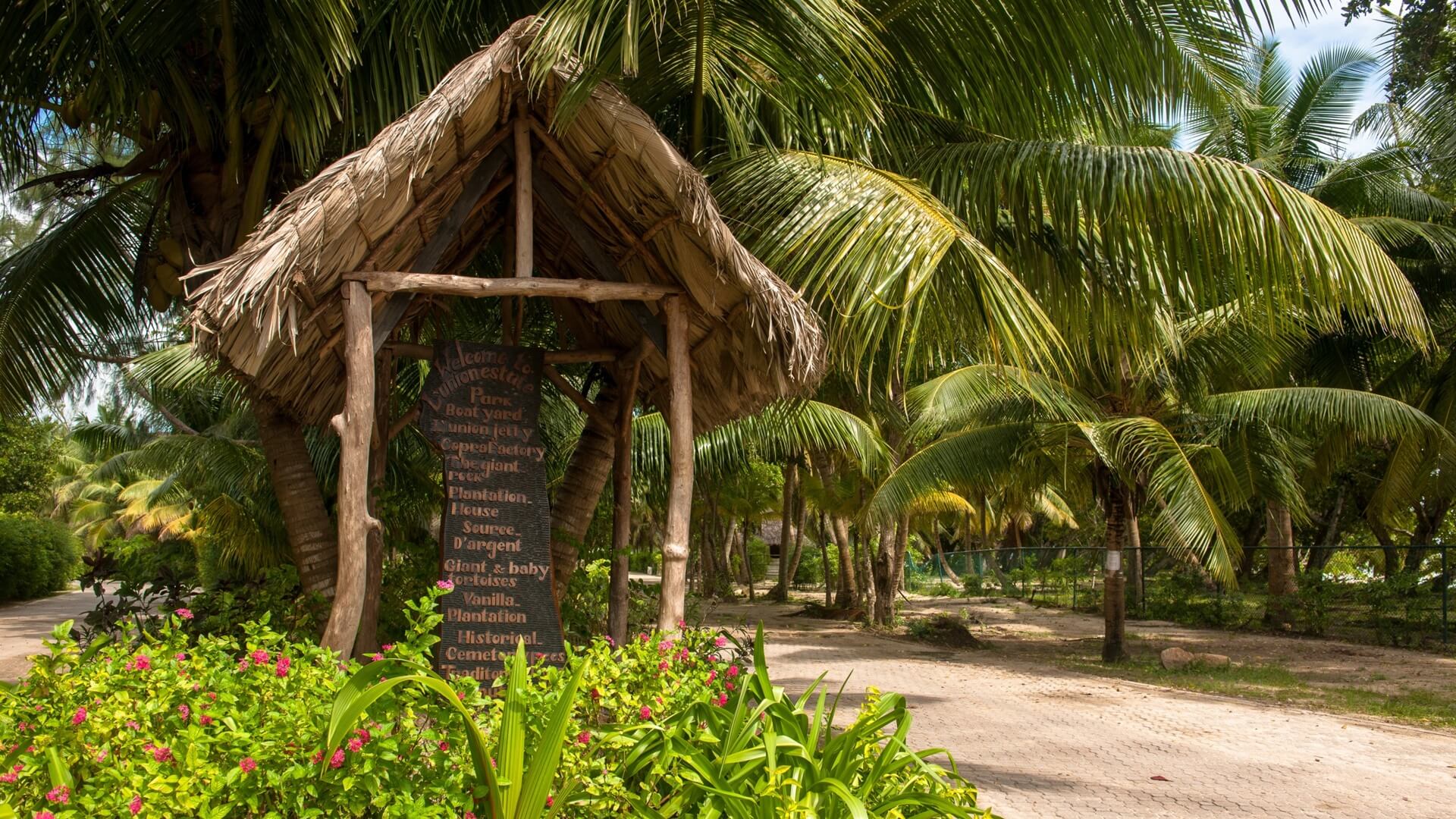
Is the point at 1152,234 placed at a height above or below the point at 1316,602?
above

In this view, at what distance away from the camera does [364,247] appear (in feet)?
15.7

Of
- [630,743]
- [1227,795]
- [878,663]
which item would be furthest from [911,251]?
[878,663]

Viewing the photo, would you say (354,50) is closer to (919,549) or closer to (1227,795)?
(1227,795)

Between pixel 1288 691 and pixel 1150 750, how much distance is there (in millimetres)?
4510

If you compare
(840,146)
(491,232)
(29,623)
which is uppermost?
(840,146)

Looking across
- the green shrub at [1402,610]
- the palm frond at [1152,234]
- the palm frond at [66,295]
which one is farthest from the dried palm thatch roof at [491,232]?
the green shrub at [1402,610]

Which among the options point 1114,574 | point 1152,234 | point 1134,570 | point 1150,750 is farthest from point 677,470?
point 1134,570

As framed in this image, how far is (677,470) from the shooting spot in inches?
195

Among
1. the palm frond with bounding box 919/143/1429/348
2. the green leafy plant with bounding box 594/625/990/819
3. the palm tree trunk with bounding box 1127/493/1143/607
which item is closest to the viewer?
the green leafy plant with bounding box 594/625/990/819

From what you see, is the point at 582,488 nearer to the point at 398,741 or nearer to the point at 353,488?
the point at 353,488

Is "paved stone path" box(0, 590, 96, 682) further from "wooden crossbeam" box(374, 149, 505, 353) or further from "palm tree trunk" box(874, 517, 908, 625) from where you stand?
"palm tree trunk" box(874, 517, 908, 625)

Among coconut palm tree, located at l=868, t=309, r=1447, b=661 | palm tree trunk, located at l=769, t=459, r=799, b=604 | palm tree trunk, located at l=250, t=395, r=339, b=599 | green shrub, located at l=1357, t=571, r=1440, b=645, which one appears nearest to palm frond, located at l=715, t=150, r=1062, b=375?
palm tree trunk, located at l=250, t=395, r=339, b=599

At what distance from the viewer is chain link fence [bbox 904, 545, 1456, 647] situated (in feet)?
51.4

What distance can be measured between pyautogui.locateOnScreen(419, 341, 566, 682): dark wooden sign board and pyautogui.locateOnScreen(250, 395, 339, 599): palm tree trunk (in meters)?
2.14
